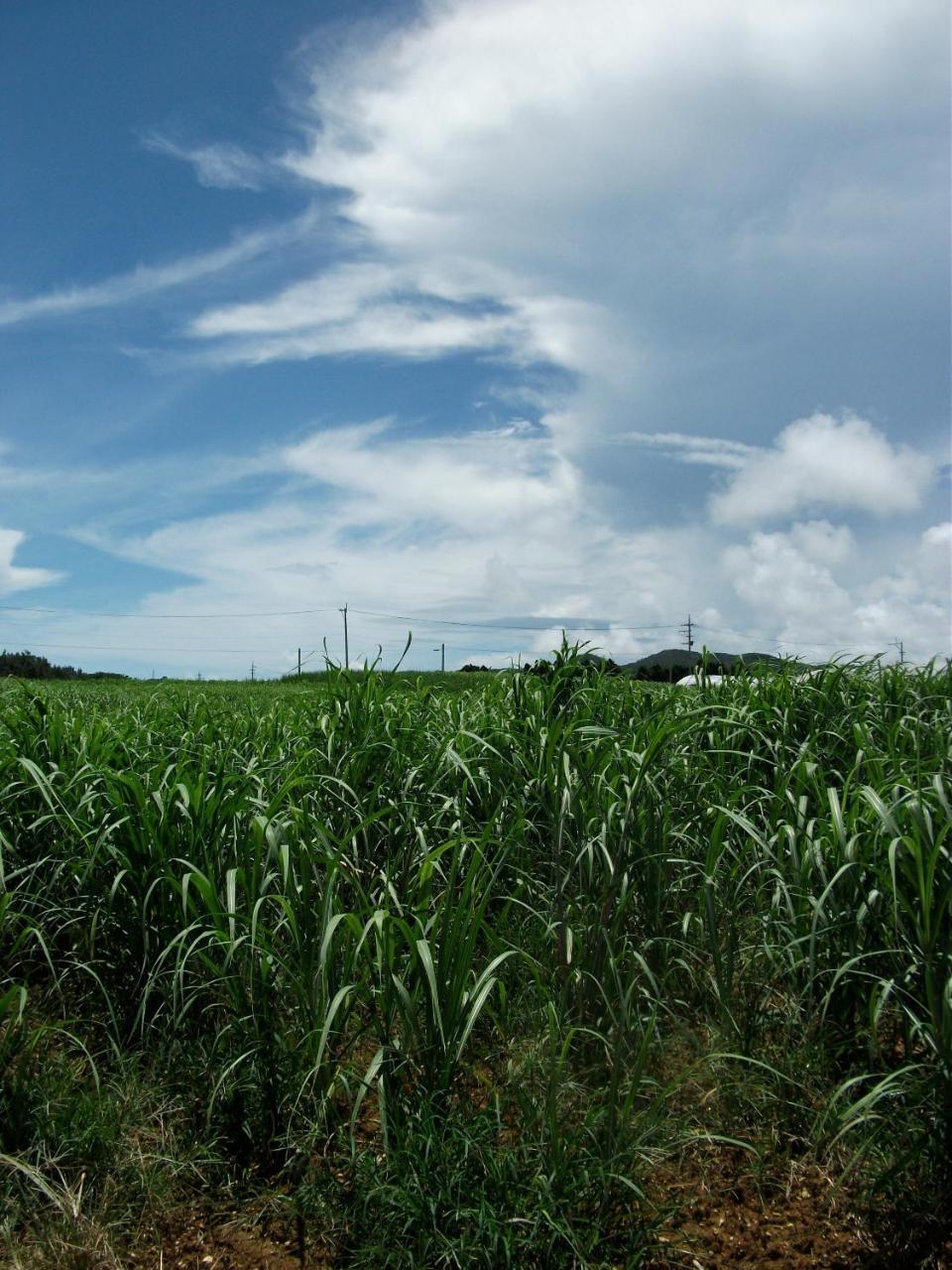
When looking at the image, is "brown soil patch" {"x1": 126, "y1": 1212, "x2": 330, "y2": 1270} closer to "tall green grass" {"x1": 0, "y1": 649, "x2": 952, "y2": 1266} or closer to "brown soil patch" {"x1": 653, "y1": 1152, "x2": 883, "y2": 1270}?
"tall green grass" {"x1": 0, "y1": 649, "x2": 952, "y2": 1266}

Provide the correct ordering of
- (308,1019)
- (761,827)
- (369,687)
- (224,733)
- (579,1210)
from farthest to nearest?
(224,733), (369,687), (761,827), (308,1019), (579,1210)

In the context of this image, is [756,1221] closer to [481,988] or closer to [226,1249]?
[481,988]

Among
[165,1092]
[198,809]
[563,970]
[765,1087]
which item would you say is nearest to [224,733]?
[198,809]

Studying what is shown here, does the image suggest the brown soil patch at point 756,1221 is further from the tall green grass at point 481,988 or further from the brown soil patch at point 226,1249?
the brown soil patch at point 226,1249

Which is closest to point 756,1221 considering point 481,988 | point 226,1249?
point 481,988

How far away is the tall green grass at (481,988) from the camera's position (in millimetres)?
2230

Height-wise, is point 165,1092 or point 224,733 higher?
point 224,733

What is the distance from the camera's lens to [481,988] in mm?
2473

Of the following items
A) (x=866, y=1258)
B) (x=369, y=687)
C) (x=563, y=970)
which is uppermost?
(x=369, y=687)

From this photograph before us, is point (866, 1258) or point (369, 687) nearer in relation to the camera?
point (866, 1258)

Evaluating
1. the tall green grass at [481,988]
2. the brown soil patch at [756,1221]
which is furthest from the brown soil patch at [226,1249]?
the brown soil patch at [756,1221]

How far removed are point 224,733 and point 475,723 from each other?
1.57 metres

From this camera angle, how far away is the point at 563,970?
2.67 m

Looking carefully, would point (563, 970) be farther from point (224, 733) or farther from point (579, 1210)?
point (224, 733)
